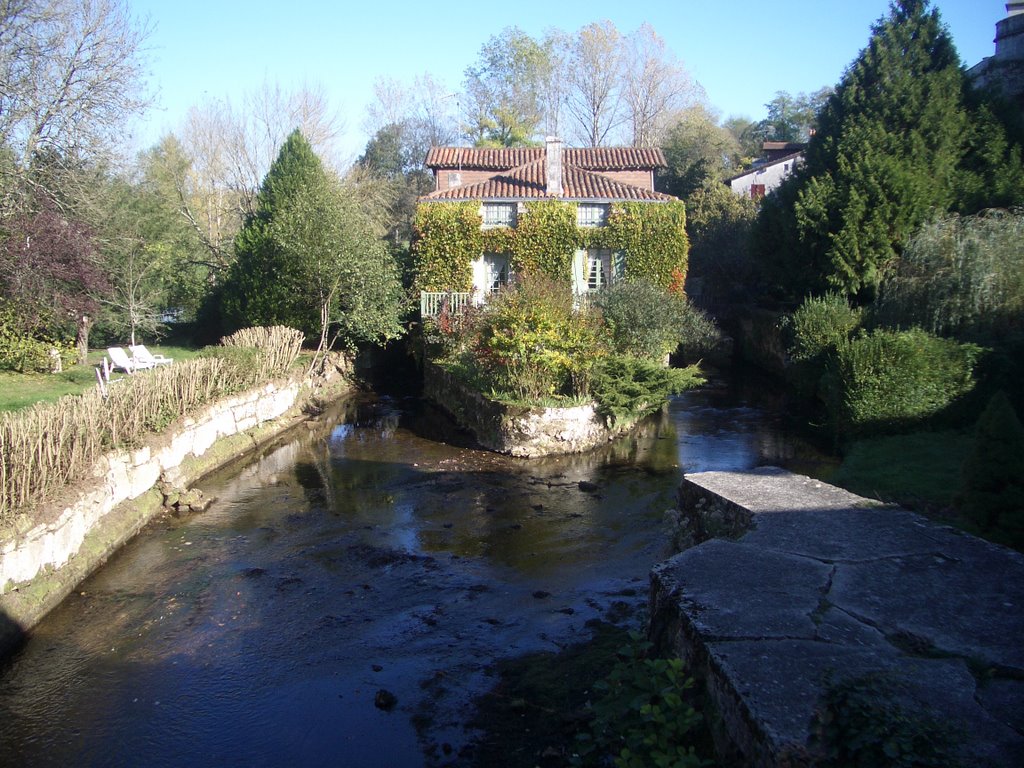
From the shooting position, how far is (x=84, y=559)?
959 centimetres

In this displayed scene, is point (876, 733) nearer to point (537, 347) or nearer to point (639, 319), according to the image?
point (537, 347)

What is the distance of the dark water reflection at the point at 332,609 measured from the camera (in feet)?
21.1

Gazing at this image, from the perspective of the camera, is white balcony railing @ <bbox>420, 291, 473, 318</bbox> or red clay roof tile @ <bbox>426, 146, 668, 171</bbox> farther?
red clay roof tile @ <bbox>426, 146, 668, 171</bbox>

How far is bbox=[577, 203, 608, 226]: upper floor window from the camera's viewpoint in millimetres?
27297

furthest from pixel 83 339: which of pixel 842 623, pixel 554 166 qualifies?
pixel 842 623

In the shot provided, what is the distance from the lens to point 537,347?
16.1 meters

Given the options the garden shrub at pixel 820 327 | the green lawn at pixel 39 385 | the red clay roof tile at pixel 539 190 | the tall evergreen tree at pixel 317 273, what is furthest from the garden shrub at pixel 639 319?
the green lawn at pixel 39 385

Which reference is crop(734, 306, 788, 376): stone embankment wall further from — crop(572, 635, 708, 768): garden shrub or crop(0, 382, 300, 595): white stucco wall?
crop(572, 635, 708, 768): garden shrub

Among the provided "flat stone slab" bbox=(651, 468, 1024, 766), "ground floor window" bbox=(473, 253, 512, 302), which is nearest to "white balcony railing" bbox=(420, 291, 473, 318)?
"ground floor window" bbox=(473, 253, 512, 302)

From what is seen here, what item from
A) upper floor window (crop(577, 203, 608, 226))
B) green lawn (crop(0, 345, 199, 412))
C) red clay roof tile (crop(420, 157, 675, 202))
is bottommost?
green lawn (crop(0, 345, 199, 412))

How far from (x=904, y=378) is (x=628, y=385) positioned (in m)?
5.29

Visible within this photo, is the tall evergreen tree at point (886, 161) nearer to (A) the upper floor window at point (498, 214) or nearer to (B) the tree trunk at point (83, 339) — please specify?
(A) the upper floor window at point (498, 214)

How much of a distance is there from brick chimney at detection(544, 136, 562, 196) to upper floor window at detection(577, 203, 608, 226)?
40.6 inches

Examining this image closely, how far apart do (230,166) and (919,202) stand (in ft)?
107
